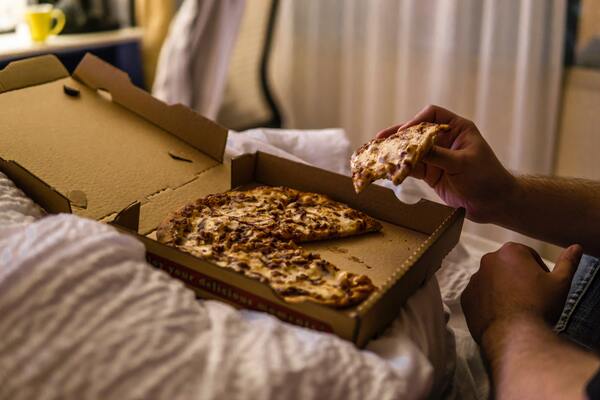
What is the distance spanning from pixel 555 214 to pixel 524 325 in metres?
0.38

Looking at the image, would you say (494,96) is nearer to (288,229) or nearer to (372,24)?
(372,24)

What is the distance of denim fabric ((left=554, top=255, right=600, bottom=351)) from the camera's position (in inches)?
44.3

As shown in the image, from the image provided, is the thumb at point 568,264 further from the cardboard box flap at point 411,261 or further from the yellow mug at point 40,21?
the yellow mug at point 40,21

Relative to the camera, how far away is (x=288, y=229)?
1069 millimetres

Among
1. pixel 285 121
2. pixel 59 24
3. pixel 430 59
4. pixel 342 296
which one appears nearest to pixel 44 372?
pixel 342 296

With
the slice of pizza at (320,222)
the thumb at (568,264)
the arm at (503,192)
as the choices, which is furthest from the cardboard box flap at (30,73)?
the thumb at (568,264)

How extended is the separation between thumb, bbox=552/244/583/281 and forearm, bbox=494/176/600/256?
17 centimetres

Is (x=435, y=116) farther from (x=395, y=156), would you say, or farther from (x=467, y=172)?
(x=395, y=156)

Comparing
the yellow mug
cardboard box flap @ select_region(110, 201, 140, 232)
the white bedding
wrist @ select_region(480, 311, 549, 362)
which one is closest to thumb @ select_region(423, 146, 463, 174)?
wrist @ select_region(480, 311, 549, 362)

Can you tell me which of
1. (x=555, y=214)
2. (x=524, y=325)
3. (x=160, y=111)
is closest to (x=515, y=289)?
(x=524, y=325)

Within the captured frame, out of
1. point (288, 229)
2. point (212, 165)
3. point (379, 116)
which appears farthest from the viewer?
point (379, 116)

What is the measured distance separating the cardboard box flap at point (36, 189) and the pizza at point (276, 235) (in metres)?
0.16

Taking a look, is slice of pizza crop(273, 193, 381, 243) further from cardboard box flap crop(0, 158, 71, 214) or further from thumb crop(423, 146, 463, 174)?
cardboard box flap crop(0, 158, 71, 214)

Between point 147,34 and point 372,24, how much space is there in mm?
864
